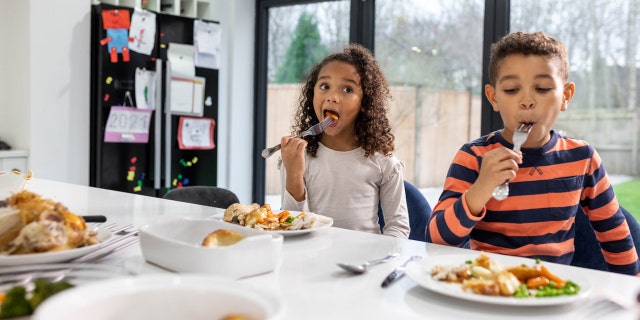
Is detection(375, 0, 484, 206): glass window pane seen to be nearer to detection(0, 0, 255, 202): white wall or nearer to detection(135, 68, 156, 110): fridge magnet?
detection(135, 68, 156, 110): fridge magnet

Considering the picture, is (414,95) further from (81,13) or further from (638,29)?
(81,13)

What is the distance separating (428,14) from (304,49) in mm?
1007

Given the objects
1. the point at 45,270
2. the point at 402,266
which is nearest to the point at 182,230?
the point at 45,270

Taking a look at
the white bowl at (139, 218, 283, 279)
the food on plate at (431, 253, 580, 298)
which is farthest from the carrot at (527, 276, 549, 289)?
the white bowl at (139, 218, 283, 279)

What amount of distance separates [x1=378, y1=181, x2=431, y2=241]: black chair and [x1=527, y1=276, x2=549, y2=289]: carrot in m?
1.07

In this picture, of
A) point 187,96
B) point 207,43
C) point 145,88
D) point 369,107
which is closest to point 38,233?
point 369,107

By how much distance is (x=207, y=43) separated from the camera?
4074 millimetres

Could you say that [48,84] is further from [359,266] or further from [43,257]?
[359,266]

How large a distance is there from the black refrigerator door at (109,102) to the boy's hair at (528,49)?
103 inches

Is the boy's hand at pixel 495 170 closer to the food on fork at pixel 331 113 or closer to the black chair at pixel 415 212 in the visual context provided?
the black chair at pixel 415 212

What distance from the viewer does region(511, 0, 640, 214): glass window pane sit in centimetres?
307

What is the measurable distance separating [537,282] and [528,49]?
31.7 inches

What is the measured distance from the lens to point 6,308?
2.09 ft

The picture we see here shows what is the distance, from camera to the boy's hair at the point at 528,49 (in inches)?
57.6
